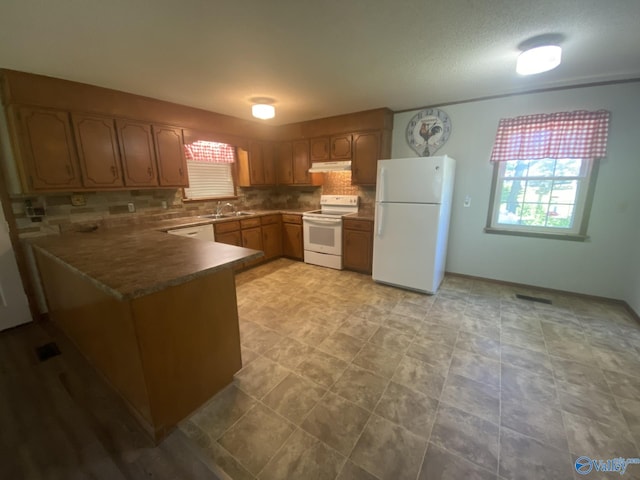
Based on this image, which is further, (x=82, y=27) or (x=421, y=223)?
(x=421, y=223)

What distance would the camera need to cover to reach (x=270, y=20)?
64.7 inches

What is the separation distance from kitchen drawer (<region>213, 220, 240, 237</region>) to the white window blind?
0.73 meters

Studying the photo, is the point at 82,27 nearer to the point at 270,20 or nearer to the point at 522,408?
the point at 270,20

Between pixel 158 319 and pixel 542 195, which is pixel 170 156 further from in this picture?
pixel 542 195

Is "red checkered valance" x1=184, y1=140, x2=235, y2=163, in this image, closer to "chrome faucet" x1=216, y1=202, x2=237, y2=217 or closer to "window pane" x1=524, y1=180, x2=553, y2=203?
"chrome faucet" x1=216, y1=202, x2=237, y2=217

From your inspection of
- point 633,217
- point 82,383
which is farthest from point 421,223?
point 82,383

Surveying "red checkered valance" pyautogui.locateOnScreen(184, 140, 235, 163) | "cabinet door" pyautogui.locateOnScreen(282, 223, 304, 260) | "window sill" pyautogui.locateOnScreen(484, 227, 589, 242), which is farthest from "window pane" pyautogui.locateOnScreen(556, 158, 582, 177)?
"red checkered valance" pyautogui.locateOnScreen(184, 140, 235, 163)

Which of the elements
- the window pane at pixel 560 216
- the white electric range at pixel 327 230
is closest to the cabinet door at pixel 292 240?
the white electric range at pixel 327 230

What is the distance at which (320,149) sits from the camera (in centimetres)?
434

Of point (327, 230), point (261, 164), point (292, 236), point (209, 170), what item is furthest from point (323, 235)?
point (209, 170)

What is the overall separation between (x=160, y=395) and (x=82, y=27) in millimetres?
2390

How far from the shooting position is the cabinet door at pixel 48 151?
2.33 m

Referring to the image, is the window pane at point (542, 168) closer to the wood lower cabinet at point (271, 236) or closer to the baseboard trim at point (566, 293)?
the baseboard trim at point (566, 293)

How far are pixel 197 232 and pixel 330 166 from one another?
2293mm
